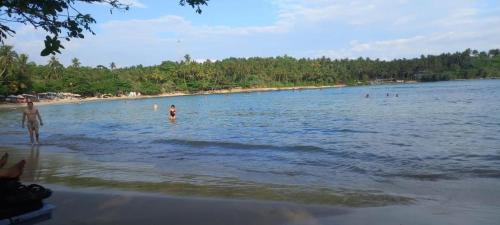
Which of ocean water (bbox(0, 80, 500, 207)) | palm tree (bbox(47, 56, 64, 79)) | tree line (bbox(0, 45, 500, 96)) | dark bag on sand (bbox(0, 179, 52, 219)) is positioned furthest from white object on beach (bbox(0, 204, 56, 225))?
palm tree (bbox(47, 56, 64, 79))

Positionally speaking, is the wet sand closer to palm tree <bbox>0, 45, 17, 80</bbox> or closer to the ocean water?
the ocean water

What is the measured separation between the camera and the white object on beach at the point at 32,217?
15.1ft

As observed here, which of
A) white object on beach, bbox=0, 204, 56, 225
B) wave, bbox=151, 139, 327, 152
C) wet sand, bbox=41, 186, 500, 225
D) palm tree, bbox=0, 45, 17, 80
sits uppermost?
palm tree, bbox=0, 45, 17, 80

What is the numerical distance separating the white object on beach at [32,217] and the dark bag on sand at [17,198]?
0.04 metres

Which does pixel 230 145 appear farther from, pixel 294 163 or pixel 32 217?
pixel 32 217

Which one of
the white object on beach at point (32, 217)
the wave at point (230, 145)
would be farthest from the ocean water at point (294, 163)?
the white object on beach at point (32, 217)

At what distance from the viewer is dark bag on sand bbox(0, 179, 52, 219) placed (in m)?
4.63

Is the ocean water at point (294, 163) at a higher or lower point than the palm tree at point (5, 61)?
lower

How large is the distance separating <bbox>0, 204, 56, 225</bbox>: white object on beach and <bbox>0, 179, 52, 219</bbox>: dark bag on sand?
0.12 ft

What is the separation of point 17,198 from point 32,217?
0.82 ft

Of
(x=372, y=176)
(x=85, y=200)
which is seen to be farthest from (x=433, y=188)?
(x=85, y=200)

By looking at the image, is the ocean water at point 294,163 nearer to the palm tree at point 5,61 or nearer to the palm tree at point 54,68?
the palm tree at point 5,61

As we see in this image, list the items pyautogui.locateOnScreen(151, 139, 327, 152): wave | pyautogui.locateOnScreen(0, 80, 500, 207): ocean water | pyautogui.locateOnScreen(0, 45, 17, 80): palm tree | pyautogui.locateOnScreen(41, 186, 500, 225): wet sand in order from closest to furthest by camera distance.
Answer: pyautogui.locateOnScreen(41, 186, 500, 225): wet sand, pyautogui.locateOnScreen(0, 80, 500, 207): ocean water, pyautogui.locateOnScreen(151, 139, 327, 152): wave, pyautogui.locateOnScreen(0, 45, 17, 80): palm tree

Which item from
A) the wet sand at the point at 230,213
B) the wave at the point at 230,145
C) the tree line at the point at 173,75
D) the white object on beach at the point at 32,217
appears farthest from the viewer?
the tree line at the point at 173,75
